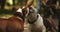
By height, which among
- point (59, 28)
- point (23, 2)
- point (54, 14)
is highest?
point (23, 2)

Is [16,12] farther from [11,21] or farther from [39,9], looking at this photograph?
[39,9]

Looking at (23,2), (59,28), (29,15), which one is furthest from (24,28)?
(59,28)

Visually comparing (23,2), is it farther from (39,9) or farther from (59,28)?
(59,28)

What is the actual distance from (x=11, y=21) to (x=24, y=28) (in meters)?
0.18

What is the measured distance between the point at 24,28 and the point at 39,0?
399mm

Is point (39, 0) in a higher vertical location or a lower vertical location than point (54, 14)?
higher

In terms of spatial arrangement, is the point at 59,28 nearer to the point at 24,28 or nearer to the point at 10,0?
the point at 24,28

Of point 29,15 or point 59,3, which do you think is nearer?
point 29,15

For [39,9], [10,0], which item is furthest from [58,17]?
[10,0]

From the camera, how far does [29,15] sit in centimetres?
226

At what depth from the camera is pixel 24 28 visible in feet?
7.43

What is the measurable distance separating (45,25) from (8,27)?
479mm

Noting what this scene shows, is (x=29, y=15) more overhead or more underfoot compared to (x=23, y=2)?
more underfoot

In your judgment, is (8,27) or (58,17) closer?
(8,27)
